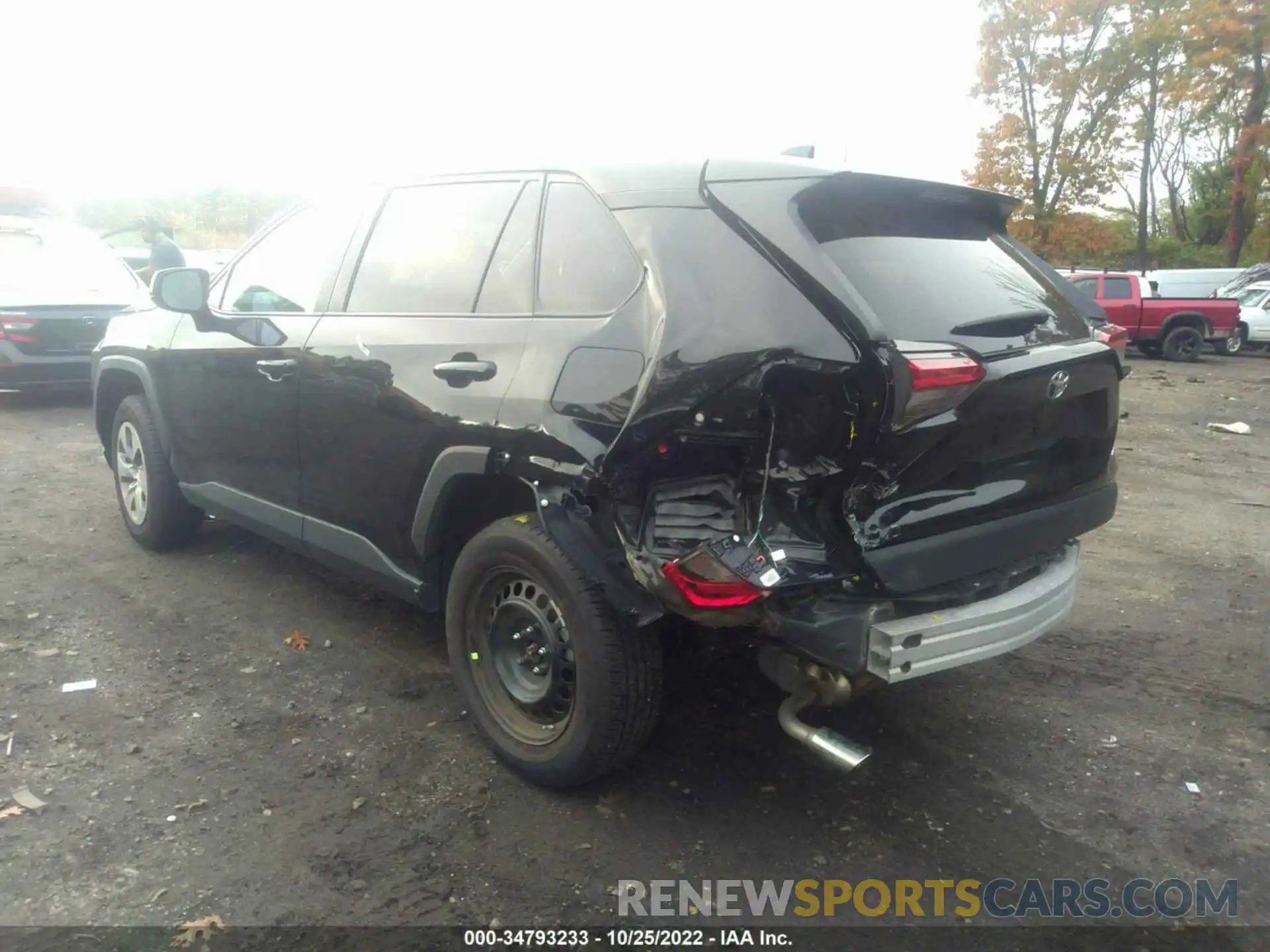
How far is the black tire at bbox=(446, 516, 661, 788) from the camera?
2.81 m

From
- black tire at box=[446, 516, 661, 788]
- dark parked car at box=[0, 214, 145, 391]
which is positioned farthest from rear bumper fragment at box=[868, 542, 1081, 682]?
dark parked car at box=[0, 214, 145, 391]

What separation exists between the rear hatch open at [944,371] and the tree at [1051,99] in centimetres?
2795

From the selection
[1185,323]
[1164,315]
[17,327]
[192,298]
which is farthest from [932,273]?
[1185,323]

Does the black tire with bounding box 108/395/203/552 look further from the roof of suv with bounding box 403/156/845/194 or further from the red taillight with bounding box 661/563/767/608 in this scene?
the red taillight with bounding box 661/563/767/608

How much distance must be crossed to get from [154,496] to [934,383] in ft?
13.2

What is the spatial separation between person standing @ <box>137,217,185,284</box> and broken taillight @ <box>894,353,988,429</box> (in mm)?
10050

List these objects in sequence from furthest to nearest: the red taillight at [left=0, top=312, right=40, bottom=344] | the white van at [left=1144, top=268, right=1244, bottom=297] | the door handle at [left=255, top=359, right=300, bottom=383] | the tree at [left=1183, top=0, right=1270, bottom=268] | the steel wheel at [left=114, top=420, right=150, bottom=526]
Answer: the white van at [left=1144, top=268, right=1244, bottom=297] → the tree at [left=1183, top=0, right=1270, bottom=268] → the red taillight at [left=0, top=312, right=40, bottom=344] → the steel wheel at [left=114, top=420, right=150, bottom=526] → the door handle at [left=255, top=359, right=300, bottom=383]

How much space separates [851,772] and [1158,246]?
44.4 meters

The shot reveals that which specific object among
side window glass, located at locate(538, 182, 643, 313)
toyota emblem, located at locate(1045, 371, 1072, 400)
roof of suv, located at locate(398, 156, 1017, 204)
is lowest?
toyota emblem, located at locate(1045, 371, 1072, 400)

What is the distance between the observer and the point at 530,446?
2.93 metres

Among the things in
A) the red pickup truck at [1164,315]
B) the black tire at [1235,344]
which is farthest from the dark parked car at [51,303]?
the black tire at [1235,344]

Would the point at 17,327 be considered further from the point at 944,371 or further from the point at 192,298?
the point at 944,371

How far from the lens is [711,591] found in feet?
8.39

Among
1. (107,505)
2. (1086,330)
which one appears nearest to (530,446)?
(1086,330)
